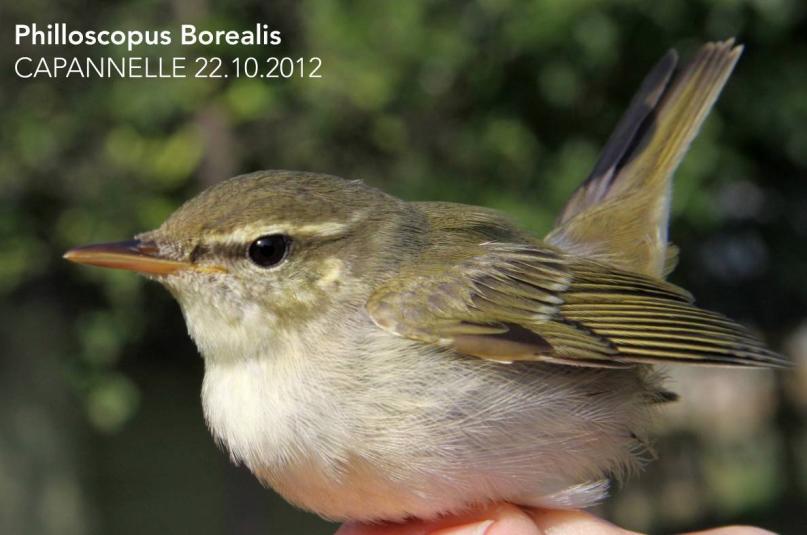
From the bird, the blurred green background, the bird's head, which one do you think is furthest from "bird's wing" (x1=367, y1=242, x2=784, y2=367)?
the blurred green background

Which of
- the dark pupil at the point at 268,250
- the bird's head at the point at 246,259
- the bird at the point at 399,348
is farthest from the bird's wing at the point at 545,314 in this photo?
the dark pupil at the point at 268,250

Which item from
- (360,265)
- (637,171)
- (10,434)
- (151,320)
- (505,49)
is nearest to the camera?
(360,265)

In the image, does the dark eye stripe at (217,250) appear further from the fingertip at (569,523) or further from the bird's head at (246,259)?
the fingertip at (569,523)

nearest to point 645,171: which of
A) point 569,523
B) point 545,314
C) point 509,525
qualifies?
point 545,314

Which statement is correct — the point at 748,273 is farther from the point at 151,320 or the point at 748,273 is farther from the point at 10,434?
the point at 10,434

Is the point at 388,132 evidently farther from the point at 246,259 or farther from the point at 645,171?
the point at 246,259

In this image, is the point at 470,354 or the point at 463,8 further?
the point at 463,8

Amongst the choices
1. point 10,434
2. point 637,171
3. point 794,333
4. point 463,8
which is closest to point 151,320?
point 10,434
